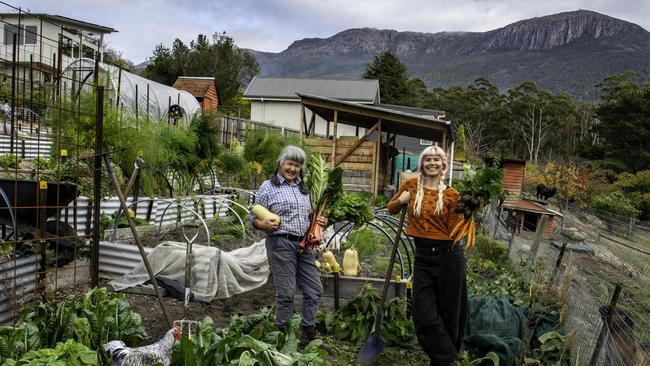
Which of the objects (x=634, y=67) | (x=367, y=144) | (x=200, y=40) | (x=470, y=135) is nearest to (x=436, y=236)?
(x=367, y=144)

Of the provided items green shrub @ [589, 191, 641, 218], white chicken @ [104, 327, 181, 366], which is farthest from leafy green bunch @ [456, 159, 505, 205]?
green shrub @ [589, 191, 641, 218]

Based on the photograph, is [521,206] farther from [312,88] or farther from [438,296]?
[312,88]

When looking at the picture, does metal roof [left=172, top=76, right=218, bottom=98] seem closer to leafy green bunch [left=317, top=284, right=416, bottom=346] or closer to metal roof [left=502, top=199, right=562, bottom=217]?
metal roof [left=502, top=199, right=562, bottom=217]

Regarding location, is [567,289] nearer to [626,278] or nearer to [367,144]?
[626,278]

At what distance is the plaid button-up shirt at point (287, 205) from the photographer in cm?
430

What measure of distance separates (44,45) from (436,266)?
30.0 metres

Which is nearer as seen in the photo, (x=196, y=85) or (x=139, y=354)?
(x=139, y=354)

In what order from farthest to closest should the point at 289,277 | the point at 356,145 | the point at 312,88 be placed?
the point at 312,88, the point at 356,145, the point at 289,277

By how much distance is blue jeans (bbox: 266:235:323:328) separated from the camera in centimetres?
427

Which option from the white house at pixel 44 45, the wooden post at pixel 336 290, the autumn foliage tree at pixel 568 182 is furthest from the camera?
the autumn foliage tree at pixel 568 182

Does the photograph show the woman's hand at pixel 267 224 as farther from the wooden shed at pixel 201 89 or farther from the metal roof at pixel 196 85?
the metal roof at pixel 196 85

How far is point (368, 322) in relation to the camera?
4.86 meters

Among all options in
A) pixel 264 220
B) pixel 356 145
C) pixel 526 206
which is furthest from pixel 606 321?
pixel 526 206

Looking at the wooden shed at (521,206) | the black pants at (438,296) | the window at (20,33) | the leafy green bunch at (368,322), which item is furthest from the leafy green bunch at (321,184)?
the wooden shed at (521,206)
